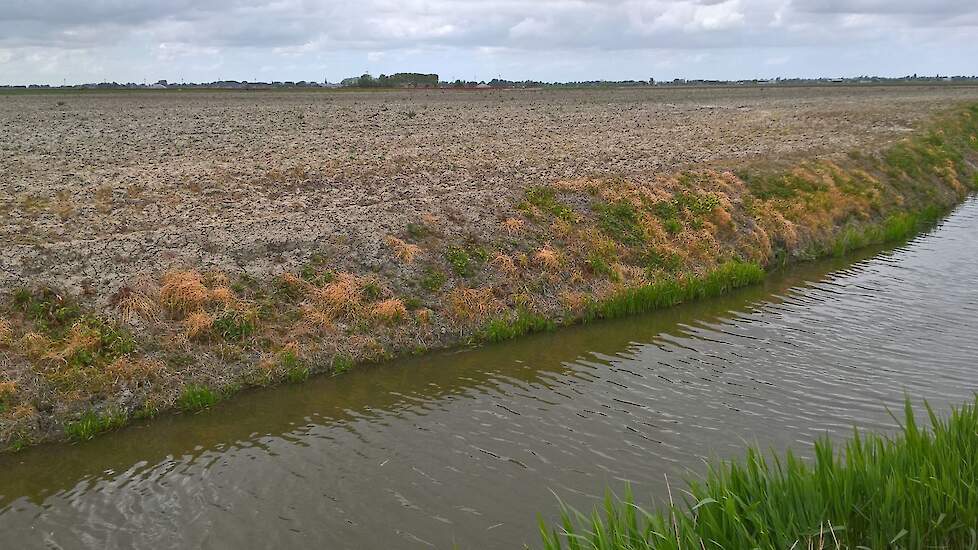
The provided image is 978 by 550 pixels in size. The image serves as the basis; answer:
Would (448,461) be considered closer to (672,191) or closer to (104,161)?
(672,191)

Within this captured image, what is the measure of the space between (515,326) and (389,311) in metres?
3.34

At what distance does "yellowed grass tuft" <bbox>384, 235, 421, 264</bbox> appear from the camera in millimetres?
19719

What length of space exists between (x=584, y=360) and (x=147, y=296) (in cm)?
1021

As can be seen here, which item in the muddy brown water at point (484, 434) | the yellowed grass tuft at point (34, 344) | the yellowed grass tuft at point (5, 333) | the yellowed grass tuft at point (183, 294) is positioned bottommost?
the muddy brown water at point (484, 434)

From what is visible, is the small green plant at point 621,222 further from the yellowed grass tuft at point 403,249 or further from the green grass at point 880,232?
the green grass at point 880,232

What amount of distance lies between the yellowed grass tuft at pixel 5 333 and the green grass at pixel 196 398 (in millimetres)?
3610

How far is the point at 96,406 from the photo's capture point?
539 inches

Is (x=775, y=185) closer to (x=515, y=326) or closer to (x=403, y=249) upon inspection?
(x=515, y=326)

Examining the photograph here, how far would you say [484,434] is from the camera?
12969 millimetres

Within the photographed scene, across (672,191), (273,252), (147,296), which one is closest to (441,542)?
(147,296)

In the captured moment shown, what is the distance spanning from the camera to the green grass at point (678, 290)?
2019 centimetres

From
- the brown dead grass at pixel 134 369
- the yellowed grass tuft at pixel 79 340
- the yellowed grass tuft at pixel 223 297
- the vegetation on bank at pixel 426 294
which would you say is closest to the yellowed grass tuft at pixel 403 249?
the vegetation on bank at pixel 426 294

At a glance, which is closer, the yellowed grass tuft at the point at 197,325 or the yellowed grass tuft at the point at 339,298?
the yellowed grass tuft at the point at 197,325

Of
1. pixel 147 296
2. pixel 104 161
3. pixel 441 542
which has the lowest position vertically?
pixel 441 542
